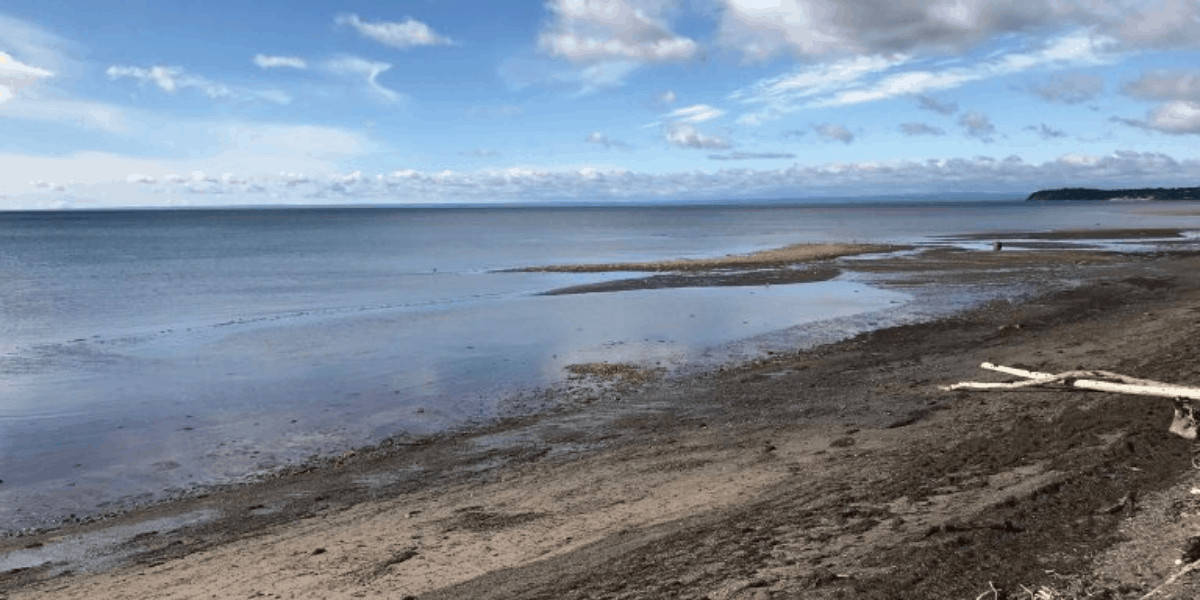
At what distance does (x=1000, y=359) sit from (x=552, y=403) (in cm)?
918

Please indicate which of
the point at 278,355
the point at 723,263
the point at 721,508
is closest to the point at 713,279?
the point at 723,263

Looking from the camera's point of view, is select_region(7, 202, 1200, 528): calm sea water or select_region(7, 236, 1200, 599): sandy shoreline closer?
select_region(7, 236, 1200, 599): sandy shoreline

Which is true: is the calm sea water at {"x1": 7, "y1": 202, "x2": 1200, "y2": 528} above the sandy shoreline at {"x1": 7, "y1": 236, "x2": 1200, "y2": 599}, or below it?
below

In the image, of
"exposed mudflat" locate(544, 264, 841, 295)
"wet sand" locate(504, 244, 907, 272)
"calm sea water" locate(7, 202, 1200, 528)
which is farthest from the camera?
"wet sand" locate(504, 244, 907, 272)

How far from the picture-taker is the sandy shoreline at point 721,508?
684 cm

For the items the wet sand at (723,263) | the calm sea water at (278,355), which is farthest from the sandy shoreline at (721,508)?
the wet sand at (723,263)

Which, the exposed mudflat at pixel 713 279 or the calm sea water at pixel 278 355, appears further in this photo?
the exposed mudflat at pixel 713 279

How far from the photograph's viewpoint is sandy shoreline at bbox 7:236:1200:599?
22.4 ft

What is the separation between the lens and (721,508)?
911cm

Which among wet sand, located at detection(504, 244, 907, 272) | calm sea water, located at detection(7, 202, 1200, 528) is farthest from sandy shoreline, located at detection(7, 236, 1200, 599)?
wet sand, located at detection(504, 244, 907, 272)

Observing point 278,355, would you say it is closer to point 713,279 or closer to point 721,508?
point 721,508

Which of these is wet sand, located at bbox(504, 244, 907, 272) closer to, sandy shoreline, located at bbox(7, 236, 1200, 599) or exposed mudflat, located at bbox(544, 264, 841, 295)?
exposed mudflat, located at bbox(544, 264, 841, 295)

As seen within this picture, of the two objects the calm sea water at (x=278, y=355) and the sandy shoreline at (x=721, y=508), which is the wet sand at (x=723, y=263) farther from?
the sandy shoreline at (x=721, y=508)

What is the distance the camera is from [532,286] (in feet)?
138
